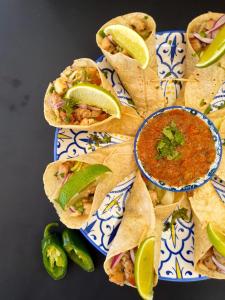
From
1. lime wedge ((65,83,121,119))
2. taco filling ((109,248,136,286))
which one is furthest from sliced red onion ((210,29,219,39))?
taco filling ((109,248,136,286))

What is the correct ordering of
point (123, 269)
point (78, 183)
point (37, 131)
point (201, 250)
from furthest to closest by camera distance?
1. point (37, 131)
2. point (123, 269)
3. point (201, 250)
4. point (78, 183)

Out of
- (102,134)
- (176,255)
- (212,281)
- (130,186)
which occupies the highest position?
(102,134)

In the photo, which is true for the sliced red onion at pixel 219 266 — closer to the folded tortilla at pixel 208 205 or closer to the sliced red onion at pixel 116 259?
the folded tortilla at pixel 208 205

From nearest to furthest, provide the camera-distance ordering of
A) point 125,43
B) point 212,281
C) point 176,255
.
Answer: point 125,43 → point 176,255 → point 212,281

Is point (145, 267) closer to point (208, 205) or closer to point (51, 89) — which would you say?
point (208, 205)

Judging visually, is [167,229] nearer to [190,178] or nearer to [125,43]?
[190,178]

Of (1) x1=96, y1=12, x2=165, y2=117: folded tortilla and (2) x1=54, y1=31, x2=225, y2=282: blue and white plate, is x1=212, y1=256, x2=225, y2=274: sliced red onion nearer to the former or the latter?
(2) x1=54, y1=31, x2=225, y2=282: blue and white plate

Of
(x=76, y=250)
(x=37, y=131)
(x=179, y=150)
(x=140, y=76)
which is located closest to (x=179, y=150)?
(x=179, y=150)

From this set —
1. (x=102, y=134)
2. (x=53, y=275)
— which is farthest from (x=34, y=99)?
(x=53, y=275)
